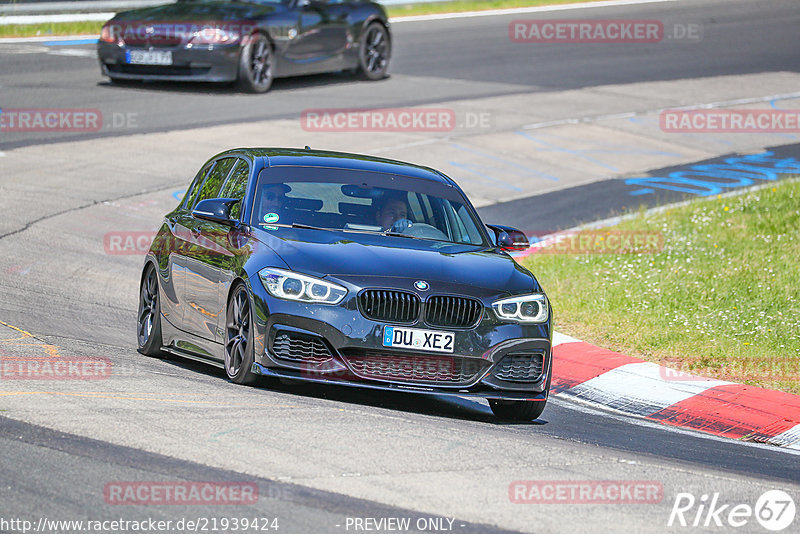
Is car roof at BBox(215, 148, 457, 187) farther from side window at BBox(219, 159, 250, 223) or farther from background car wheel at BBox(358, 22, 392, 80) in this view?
background car wheel at BBox(358, 22, 392, 80)

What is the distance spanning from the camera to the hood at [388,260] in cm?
784

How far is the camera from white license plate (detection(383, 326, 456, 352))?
7.69 metres

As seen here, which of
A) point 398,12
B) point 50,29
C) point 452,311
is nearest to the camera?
point 452,311

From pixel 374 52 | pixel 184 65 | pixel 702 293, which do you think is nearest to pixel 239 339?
pixel 702 293

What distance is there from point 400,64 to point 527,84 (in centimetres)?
262

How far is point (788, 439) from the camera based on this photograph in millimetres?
8469

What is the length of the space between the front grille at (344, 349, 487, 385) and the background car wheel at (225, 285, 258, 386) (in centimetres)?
61

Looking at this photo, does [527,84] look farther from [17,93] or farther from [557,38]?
[17,93]

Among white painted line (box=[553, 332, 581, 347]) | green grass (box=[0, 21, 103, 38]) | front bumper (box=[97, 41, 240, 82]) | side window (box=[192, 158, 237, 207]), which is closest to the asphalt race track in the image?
front bumper (box=[97, 41, 240, 82])

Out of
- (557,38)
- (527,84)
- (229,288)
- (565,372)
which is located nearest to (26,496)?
(229,288)

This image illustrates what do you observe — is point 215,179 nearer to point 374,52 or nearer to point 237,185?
point 237,185

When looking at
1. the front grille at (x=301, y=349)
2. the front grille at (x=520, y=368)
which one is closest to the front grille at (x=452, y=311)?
the front grille at (x=520, y=368)

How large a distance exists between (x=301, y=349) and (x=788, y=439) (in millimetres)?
3163

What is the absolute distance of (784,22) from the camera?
34.6m
